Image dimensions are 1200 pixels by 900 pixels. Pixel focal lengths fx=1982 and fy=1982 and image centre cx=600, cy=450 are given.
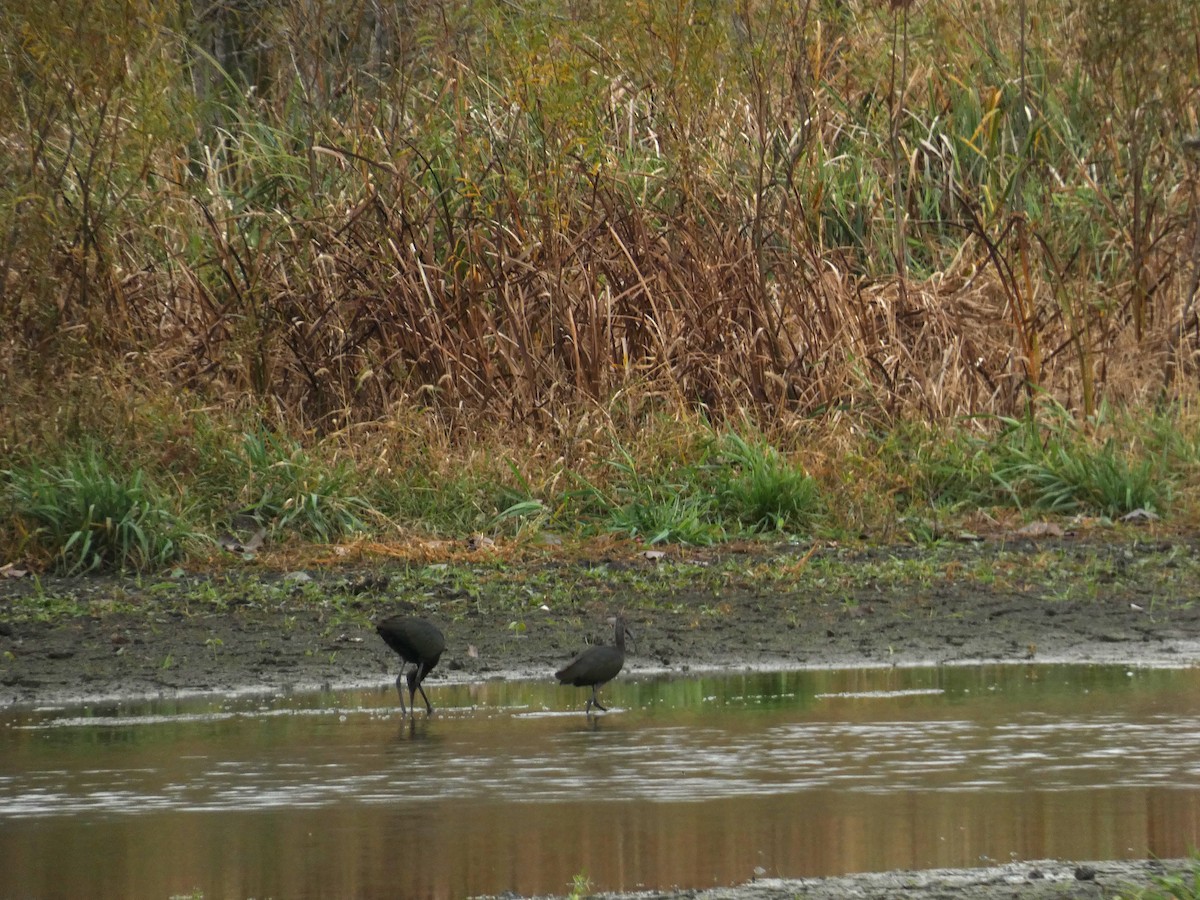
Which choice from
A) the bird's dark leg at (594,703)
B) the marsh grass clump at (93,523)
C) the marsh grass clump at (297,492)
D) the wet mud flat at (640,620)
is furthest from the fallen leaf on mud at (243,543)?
the bird's dark leg at (594,703)

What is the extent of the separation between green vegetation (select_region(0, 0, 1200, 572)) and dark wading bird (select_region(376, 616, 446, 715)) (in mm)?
3226

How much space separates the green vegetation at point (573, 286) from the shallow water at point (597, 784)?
3451mm

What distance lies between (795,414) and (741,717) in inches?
210

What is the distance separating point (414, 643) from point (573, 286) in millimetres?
5513

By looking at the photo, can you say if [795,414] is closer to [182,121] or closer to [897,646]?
[897,646]

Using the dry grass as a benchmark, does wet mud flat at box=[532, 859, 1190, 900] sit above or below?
below

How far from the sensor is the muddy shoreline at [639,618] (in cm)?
816

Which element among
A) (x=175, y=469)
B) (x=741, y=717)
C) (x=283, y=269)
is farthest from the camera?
(x=283, y=269)

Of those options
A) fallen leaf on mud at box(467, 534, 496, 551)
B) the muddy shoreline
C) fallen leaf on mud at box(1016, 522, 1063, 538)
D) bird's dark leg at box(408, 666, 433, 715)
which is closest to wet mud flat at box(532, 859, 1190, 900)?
bird's dark leg at box(408, 666, 433, 715)

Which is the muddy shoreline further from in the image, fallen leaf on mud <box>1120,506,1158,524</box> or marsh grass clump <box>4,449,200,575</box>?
fallen leaf on mud <box>1120,506,1158,524</box>

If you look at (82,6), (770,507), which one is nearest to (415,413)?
(770,507)

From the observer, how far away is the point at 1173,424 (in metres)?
11.7

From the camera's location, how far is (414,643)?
286 inches

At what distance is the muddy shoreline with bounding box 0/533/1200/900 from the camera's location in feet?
26.8
